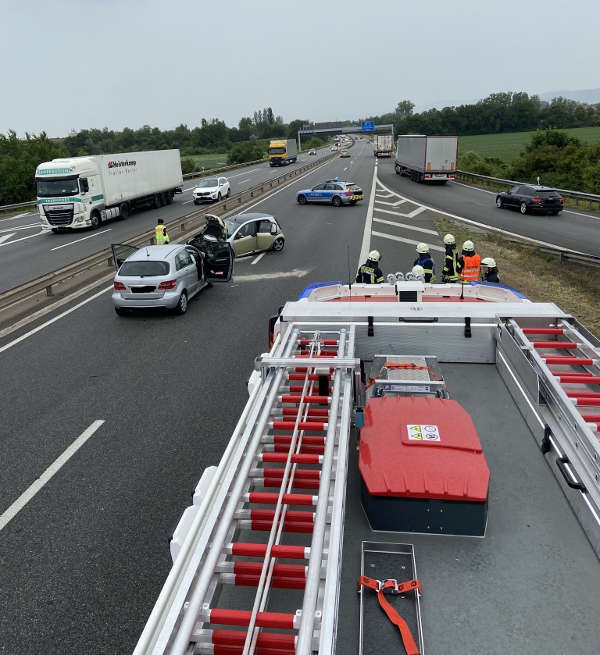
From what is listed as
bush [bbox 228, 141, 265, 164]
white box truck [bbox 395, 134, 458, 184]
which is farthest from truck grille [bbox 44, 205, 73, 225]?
bush [bbox 228, 141, 265, 164]

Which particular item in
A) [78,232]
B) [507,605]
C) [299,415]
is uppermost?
[299,415]

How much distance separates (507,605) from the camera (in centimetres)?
278

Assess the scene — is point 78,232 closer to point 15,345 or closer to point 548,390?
point 15,345

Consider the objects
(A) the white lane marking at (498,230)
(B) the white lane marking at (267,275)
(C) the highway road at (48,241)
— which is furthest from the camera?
(A) the white lane marking at (498,230)

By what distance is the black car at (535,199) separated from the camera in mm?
27969

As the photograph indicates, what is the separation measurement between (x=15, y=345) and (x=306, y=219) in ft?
61.7

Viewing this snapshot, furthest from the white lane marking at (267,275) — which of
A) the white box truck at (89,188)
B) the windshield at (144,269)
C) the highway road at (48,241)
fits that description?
the white box truck at (89,188)

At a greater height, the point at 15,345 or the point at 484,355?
the point at 484,355

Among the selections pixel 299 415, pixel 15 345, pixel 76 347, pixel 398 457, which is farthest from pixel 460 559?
pixel 15 345

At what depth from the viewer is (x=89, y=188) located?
27047mm

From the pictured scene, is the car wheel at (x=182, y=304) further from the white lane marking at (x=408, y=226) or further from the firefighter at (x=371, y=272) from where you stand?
the white lane marking at (x=408, y=226)

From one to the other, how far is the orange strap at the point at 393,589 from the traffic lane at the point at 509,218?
20322 millimetres

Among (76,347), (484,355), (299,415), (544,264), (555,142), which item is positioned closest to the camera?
(299,415)

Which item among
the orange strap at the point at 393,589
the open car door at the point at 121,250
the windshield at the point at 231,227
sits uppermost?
the orange strap at the point at 393,589
